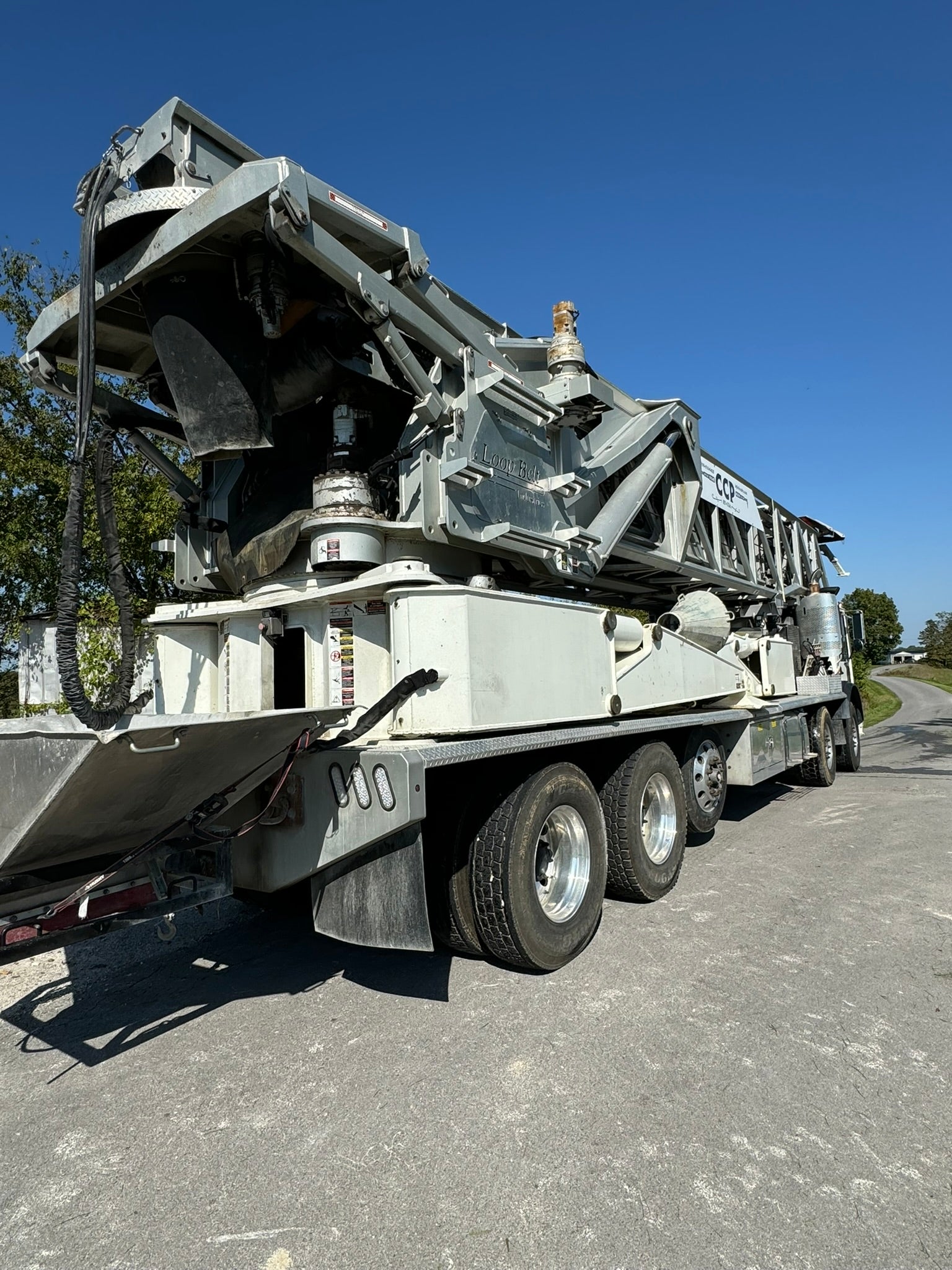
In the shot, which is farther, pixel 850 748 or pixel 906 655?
pixel 906 655

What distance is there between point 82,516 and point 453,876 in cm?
252

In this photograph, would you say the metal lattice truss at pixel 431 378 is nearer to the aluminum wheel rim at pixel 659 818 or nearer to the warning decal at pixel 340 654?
the warning decal at pixel 340 654

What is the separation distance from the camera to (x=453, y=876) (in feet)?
13.5

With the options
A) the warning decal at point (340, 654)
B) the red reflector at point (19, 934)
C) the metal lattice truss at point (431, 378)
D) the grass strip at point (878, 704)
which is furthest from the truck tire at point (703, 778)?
the grass strip at point (878, 704)

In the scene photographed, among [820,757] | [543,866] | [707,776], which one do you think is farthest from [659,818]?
[820,757]

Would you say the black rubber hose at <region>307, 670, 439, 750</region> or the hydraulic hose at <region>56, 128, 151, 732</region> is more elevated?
the hydraulic hose at <region>56, 128, 151, 732</region>

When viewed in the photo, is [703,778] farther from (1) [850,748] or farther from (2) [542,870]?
(1) [850,748]

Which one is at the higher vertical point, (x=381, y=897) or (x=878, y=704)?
(x=878, y=704)

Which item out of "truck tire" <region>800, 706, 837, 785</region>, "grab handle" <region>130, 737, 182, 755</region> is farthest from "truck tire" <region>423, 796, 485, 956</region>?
"truck tire" <region>800, 706, 837, 785</region>

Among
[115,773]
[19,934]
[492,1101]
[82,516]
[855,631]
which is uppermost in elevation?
[855,631]

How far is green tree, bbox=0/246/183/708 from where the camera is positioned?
10.7 metres

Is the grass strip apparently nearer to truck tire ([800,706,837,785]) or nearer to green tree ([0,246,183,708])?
truck tire ([800,706,837,785])

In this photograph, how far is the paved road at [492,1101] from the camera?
2305 millimetres

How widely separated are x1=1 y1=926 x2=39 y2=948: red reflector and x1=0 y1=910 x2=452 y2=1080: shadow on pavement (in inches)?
35.1
